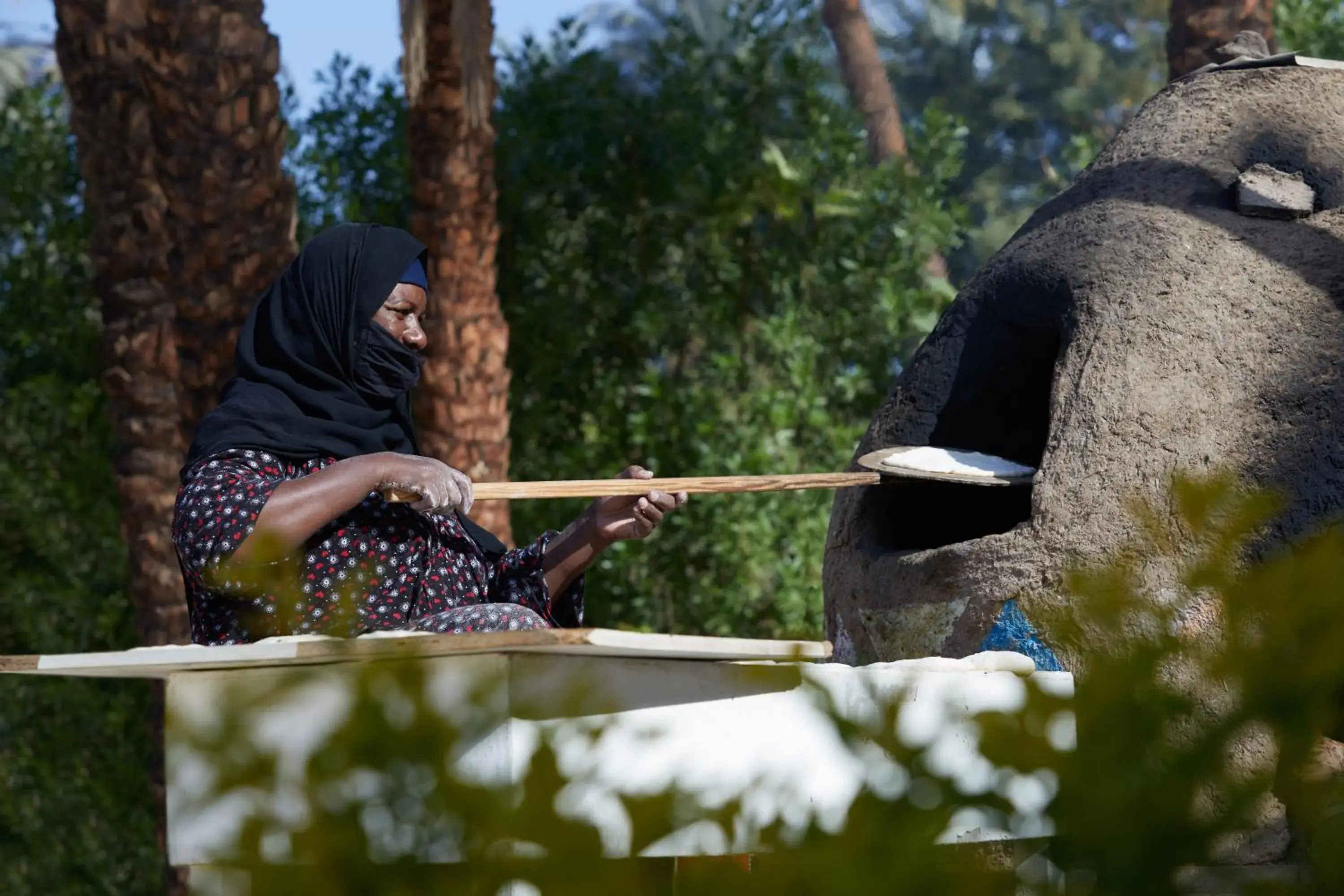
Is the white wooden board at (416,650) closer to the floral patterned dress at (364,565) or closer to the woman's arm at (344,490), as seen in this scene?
the floral patterned dress at (364,565)

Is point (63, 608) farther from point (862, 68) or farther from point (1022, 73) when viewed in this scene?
point (1022, 73)

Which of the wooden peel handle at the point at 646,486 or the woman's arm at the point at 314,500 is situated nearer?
the woman's arm at the point at 314,500

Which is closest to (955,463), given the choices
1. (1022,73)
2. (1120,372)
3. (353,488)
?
(1120,372)

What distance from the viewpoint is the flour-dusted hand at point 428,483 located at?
10.3 feet

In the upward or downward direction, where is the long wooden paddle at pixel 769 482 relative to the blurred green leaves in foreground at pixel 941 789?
downward

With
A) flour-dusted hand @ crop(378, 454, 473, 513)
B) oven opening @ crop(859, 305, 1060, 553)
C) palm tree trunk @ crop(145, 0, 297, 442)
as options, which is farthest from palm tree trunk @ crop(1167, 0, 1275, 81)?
flour-dusted hand @ crop(378, 454, 473, 513)

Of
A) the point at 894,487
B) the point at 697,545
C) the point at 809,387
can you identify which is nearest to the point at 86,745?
the point at 697,545

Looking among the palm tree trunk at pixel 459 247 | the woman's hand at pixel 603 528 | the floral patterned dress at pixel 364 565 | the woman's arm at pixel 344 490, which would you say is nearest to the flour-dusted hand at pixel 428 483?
the woman's arm at pixel 344 490

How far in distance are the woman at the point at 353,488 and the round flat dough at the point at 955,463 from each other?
67 centimetres

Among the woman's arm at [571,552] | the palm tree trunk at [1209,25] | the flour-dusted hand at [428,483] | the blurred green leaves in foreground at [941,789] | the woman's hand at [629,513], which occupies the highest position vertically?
the palm tree trunk at [1209,25]

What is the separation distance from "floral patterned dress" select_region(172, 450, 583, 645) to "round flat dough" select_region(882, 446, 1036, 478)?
0.90 meters

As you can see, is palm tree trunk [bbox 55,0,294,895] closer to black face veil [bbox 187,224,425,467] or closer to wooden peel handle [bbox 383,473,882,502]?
black face veil [bbox 187,224,425,467]

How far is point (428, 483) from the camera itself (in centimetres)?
314

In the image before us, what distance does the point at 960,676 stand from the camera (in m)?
2.68
